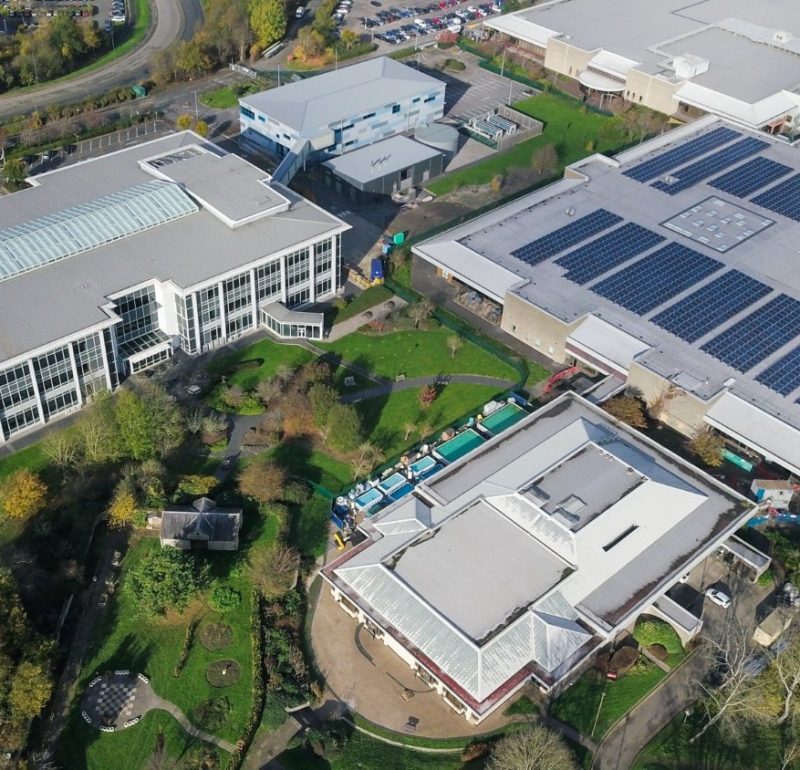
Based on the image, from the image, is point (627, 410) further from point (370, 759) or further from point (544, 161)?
point (544, 161)

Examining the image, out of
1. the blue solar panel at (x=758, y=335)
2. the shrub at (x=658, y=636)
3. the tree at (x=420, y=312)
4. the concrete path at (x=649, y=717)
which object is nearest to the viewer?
the concrete path at (x=649, y=717)

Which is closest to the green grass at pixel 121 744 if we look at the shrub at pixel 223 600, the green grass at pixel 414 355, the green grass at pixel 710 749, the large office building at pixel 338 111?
the shrub at pixel 223 600

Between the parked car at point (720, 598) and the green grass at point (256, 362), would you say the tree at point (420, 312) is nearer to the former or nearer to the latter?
the green grass at point (256, 362)

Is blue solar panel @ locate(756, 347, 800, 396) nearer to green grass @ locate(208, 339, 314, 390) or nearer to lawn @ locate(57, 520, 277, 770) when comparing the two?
green grass @ locate(208, 339, 314, 390)

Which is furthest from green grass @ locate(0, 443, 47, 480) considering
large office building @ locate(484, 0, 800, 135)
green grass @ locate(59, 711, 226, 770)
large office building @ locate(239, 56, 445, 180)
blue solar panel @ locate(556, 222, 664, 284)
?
large office building @ locate(484, 0, 800, 135)

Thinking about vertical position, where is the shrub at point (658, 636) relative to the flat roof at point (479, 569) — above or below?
below

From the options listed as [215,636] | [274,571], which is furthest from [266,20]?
[215,636]

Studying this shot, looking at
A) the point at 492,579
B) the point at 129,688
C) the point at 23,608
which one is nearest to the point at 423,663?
the point at 492,579
